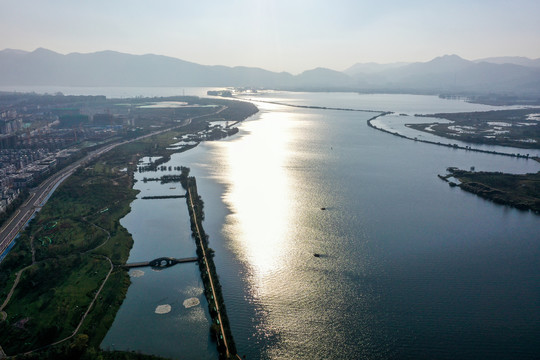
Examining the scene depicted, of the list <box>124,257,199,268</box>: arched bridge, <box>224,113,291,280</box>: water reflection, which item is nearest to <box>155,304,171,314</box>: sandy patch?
<box>124,257,199,268</box>: arched bridge

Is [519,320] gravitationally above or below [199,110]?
below

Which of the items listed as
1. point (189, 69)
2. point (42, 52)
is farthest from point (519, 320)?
point (42, 52)

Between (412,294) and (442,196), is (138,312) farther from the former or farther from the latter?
(442,196)

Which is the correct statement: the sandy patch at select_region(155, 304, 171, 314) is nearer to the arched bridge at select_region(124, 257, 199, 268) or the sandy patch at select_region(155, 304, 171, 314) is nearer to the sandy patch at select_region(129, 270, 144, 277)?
the sandy patch at select_region(129, 270, 144, 277)

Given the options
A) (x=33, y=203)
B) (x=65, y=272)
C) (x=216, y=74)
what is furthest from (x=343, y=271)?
(x=216, y=74)

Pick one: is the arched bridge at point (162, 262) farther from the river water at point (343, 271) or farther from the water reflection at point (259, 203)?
the water reflection at point (259, 203)

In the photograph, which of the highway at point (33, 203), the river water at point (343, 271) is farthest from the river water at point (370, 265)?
the highway at point (33, 203)
